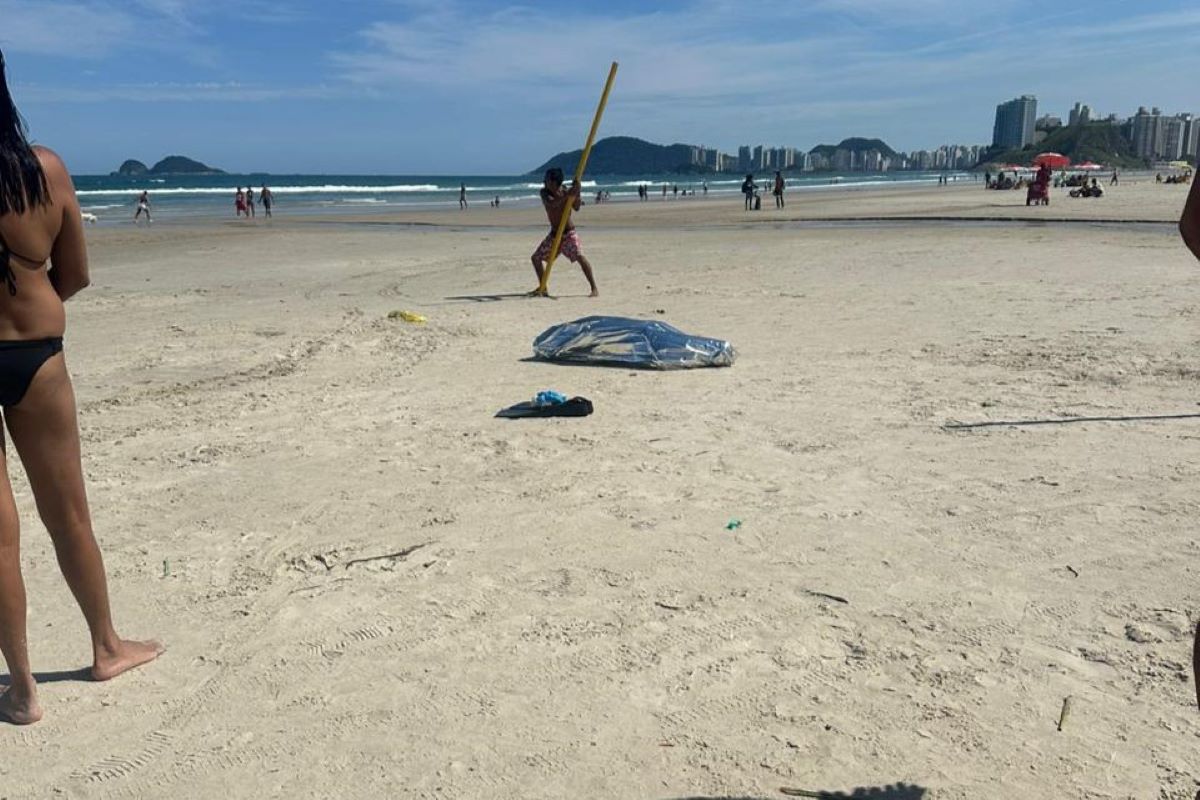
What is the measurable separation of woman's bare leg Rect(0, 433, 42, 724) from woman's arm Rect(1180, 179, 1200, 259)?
10.2 ft

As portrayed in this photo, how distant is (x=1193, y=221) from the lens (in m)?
1.89

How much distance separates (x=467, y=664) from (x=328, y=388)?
4.47m

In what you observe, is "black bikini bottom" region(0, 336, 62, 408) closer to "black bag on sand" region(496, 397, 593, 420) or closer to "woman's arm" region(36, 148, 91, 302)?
"woman's arm" region(36, 148, 91, 302)

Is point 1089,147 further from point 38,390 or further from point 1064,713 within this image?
point 38,390

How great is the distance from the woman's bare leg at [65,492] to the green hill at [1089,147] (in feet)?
581

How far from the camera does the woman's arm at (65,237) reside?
110 inches

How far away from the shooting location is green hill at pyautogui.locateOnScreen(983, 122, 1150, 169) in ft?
536

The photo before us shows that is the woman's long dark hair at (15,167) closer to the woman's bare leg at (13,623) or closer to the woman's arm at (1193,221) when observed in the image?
the woman's bare leg at (13,623)

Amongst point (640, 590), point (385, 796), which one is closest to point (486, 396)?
point (640, 590)

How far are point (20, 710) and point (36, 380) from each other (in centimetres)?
105

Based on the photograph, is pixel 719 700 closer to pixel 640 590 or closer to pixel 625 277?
pixel 640 590

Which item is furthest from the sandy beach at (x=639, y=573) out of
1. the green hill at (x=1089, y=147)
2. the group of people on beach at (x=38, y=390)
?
the green hill at (x=1089, y=147)

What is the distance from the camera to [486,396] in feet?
22.7

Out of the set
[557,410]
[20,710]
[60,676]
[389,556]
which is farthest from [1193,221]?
[557,410]
